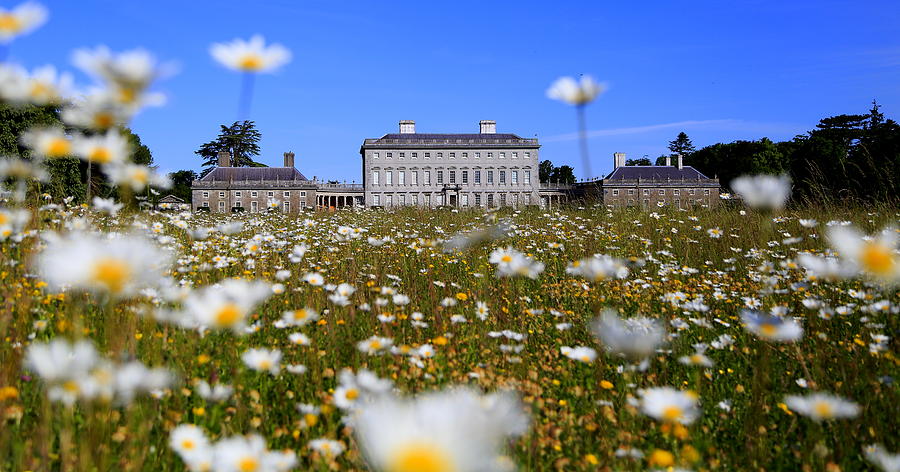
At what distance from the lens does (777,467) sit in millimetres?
1921

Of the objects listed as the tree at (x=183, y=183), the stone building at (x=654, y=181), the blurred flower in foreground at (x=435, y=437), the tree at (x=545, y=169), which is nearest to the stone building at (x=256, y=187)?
the tree at (x=183, y=183)

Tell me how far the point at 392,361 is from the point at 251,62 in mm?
1384

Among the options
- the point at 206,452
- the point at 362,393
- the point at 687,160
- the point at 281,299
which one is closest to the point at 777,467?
the point at 362,393

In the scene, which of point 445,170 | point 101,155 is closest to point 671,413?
point 101,155

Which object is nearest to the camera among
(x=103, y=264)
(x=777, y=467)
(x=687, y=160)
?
(x=103, y=264)

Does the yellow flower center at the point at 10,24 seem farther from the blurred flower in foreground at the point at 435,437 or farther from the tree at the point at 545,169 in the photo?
the tree at the point at 545,169

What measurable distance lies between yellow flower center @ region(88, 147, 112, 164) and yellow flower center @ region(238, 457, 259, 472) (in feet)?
2.86

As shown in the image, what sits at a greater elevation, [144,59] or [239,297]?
[144,59]

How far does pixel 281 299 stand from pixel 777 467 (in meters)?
2.68

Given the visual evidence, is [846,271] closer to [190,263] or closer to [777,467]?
[777,467]

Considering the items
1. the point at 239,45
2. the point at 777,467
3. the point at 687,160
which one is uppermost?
the point at 687,160

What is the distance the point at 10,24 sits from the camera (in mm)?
1585

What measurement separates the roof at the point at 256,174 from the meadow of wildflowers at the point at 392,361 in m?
57.5

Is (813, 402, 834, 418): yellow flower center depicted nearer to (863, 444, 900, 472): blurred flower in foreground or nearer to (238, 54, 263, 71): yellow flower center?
(863, 444, 900, 472): blurred flower in foreground
